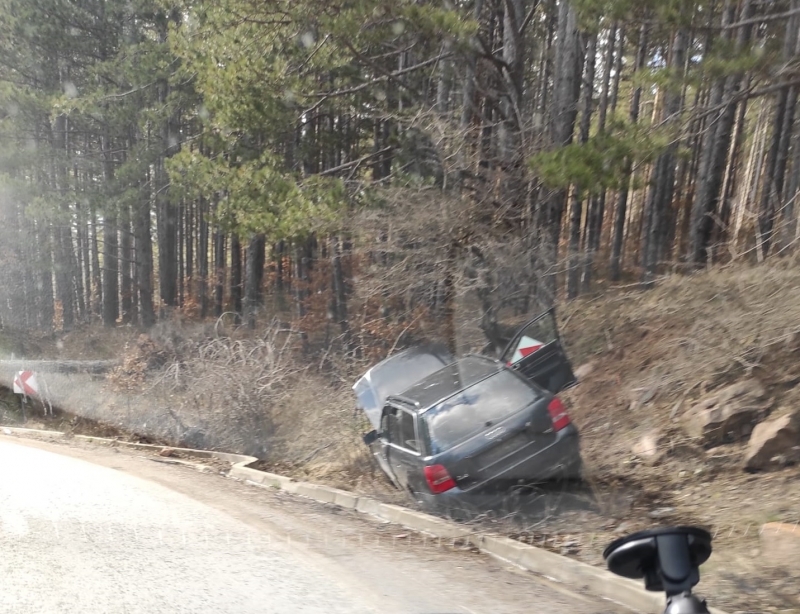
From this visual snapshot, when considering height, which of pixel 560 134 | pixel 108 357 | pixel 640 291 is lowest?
pixel 108 357

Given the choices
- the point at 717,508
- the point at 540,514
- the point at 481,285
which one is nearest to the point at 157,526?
the point at 540,514

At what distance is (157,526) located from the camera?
784 centimetres

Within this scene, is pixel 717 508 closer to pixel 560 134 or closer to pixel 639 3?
pixel 639 3

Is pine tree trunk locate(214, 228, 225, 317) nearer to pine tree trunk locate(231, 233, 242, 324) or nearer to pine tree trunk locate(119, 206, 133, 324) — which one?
pine tree trunk locate(231, 233, 242, 324)

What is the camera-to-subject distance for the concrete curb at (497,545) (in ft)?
18.4

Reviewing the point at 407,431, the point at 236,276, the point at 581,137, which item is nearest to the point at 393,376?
the point at 407,431

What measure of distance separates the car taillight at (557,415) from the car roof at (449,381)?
0.84 m

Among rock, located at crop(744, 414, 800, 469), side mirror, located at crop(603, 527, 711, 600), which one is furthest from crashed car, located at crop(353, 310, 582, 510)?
side mirror, located at crop(603, 527, 711, 600)

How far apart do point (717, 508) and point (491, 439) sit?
2175mm

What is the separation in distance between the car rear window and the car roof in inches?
5.3

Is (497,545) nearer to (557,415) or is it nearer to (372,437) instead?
(557,415)

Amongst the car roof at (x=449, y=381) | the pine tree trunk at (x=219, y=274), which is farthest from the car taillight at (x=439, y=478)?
the pine tree trunk at (x=219, y=274)

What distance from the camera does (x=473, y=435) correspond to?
8008 millimetres

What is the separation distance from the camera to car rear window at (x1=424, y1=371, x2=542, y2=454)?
8086mm
